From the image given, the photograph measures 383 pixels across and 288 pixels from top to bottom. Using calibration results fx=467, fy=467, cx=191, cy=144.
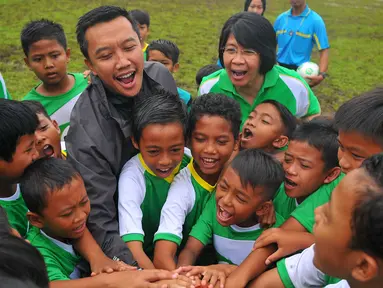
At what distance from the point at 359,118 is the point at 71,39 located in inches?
373

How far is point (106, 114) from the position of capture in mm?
2580

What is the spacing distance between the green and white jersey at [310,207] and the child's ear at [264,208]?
13 centimetres

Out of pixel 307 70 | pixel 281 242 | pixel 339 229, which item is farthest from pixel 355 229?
pixel 307 70

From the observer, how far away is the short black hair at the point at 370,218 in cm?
152

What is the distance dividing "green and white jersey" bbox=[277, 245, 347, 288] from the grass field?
6.02m

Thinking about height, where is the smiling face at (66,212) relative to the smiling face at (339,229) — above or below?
below

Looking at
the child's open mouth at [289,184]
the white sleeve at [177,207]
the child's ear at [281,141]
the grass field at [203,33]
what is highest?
the child's ear at [281,141]

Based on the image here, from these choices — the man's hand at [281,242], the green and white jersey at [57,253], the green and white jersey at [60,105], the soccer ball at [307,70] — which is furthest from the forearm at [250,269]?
the soccer ball at [307,70]

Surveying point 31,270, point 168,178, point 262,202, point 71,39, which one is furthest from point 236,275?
point 71,39

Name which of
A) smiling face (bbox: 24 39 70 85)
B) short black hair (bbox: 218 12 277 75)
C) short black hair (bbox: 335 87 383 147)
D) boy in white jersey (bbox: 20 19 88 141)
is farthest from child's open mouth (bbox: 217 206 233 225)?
smiling face (bbox: 24 39 70 85)

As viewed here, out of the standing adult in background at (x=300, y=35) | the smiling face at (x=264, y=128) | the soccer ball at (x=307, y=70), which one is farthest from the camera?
the standing adult in background at (x=300, y=35)

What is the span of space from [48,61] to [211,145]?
2.11 m

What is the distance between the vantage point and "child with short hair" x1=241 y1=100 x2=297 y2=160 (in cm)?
300

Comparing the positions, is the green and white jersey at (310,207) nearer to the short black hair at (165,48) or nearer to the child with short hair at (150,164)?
the child with short hair at (150,164)
